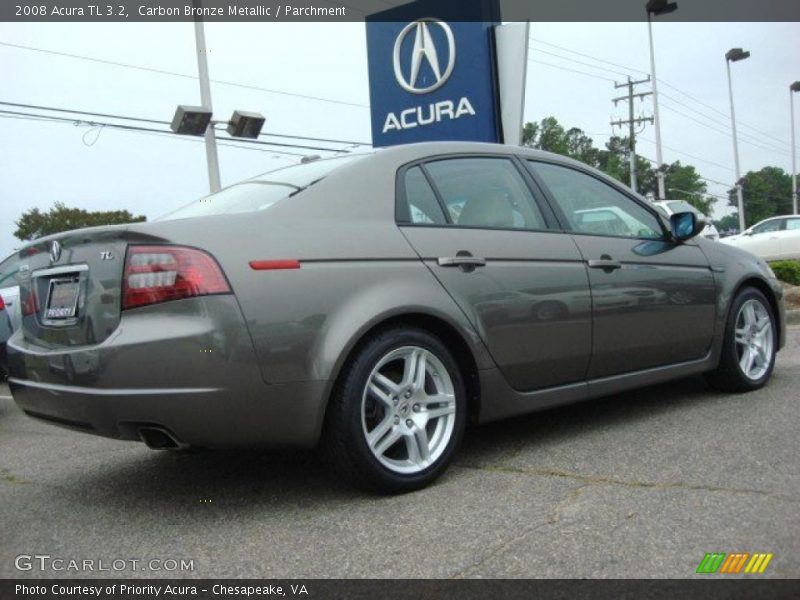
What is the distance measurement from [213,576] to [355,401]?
2.74ft

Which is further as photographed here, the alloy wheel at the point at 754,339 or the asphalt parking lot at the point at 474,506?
the alloy wheel at the point at 754,339

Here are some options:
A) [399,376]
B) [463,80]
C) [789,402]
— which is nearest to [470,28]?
[463,80]

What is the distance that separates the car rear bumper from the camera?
2.75 metres

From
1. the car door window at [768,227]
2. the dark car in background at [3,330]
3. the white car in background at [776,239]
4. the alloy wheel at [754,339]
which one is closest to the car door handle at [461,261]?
the alloy wheel at [754,339]

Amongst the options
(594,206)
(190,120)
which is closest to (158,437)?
(594,206)

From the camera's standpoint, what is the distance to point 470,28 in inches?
385

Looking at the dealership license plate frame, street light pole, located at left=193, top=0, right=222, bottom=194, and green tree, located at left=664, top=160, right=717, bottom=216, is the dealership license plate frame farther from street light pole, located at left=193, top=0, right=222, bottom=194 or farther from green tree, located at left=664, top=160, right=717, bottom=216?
green tree, located at left=664, top=160, right=717, bottom=216

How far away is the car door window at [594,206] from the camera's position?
4.09 m

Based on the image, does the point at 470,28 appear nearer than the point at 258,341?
No

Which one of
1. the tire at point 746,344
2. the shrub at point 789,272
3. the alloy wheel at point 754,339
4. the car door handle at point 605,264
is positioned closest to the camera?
the car door handle at point 605,264

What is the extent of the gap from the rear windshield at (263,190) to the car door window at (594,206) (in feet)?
3.76

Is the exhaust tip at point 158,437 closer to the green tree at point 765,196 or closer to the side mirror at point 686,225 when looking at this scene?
the side mirror at point 686,225

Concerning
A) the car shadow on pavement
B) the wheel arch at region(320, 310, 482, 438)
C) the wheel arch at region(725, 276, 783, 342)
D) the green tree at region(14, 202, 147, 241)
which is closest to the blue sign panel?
the wheel arch at region(725, 276, 783, 342)
